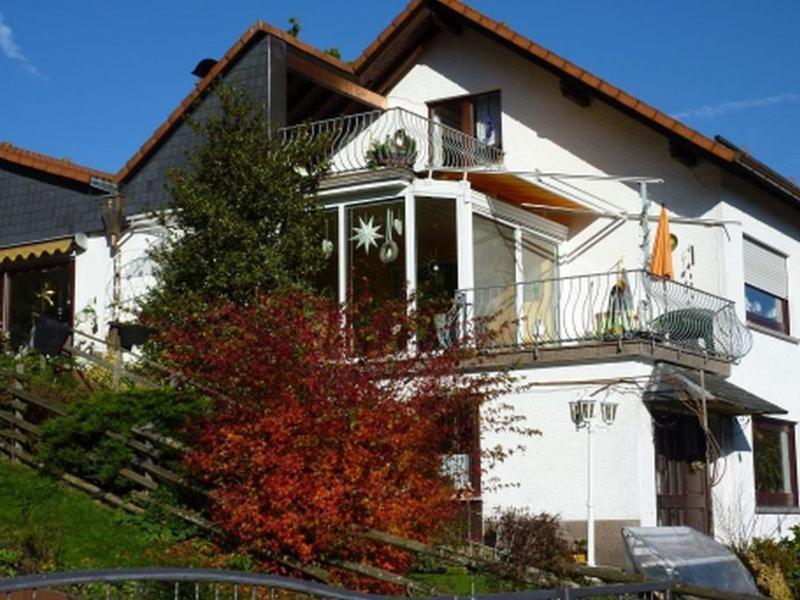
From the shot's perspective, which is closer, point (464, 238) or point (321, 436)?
point (321, 436)

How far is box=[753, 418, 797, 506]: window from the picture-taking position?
67.2 ft

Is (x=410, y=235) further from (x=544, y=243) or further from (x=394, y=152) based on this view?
(x=544, y=243)

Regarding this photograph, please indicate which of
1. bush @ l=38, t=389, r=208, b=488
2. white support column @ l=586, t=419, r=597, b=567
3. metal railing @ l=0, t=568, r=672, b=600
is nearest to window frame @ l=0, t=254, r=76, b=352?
bush @ l=38, t=389, r=208, b=488

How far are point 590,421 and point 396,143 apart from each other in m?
5.46

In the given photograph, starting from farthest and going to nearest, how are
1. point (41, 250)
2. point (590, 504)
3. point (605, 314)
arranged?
point (41, 250)
point (605, 314)
point (590, 504)

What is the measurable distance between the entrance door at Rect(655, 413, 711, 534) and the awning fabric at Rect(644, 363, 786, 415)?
0.47 metres

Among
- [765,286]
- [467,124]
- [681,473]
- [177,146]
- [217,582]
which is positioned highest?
[467,124]

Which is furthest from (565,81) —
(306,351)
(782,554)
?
(306,351)

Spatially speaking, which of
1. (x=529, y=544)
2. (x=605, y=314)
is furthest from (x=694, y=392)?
(x=529, y=544)

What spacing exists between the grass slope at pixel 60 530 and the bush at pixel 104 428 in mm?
303

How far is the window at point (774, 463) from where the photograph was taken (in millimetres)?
20469

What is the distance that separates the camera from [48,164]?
914 inches

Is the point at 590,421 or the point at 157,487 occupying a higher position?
the point at 590,421

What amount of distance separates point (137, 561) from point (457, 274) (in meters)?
8.14
